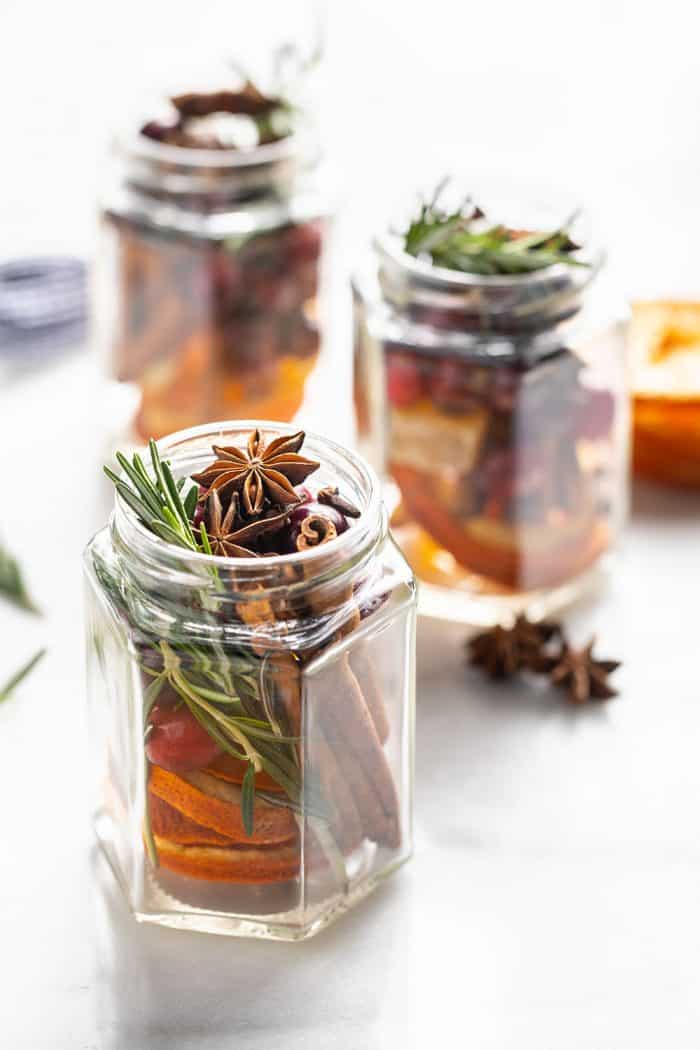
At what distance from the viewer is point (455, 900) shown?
109 cm

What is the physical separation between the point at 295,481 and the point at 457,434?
0.84ft

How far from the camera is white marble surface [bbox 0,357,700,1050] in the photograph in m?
1.00

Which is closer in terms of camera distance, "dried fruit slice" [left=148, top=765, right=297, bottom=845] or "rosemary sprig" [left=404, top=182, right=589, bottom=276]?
"dried fruit slice" [left=148, top=765, right=297, bottom=845]

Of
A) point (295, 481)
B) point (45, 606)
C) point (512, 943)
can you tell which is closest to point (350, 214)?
point (45, 606)

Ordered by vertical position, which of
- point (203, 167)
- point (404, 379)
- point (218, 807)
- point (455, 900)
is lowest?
point (455, 900)

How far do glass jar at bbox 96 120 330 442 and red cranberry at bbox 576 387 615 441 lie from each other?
28 cm

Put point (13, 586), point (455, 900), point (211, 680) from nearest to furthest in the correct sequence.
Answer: point (211, 680) → point (455, 900) → point (13, 586)

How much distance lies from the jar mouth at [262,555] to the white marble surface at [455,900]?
25 centimetres

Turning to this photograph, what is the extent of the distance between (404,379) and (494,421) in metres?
0.08

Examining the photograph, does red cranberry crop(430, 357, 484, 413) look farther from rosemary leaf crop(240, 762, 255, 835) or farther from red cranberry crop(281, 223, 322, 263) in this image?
rosemary leaf crop(240, 762, 255, 835)

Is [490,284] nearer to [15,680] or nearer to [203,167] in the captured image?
[203,167]

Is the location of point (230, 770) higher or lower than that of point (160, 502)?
lower

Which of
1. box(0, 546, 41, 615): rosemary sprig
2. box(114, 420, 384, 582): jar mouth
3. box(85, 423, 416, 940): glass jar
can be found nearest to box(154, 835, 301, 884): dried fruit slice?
box(85, 423, 416, 940): glass jar

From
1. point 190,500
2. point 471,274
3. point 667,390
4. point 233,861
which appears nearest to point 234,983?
point 233,861
